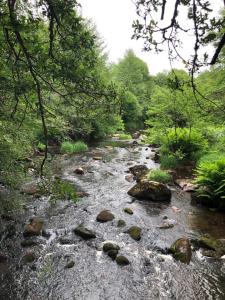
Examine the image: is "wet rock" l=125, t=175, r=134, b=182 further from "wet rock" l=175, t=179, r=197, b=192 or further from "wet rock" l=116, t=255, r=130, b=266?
"wet rock" l=116, t=255, r=130, b=266

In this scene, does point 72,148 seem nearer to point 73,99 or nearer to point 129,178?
point 129,178

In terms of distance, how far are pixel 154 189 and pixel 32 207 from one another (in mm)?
3834

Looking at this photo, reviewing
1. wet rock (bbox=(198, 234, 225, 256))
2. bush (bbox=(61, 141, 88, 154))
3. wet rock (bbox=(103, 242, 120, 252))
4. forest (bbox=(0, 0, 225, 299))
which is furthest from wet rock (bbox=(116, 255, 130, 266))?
bush (bbox=(61, 141, 88, 154))

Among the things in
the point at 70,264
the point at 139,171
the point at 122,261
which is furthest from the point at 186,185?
the point at 70,264

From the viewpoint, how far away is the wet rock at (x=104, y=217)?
771cm

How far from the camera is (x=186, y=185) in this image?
1082 cm

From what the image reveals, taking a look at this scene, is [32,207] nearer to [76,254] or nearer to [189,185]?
[76,254]

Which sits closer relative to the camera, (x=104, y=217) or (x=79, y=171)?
(x=104, y=217)

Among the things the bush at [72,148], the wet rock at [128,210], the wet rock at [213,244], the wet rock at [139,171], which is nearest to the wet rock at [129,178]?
the wet rock at [139,171]

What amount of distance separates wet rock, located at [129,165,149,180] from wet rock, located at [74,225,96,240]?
498 centimetres

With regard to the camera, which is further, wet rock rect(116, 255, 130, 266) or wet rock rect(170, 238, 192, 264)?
wet rock rect(170, 238, 192, 264)

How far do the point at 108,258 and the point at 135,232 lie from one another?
1220mm

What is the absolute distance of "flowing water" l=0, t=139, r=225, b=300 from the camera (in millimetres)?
4984

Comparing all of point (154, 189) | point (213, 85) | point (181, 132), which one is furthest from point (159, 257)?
point (213, 85)
